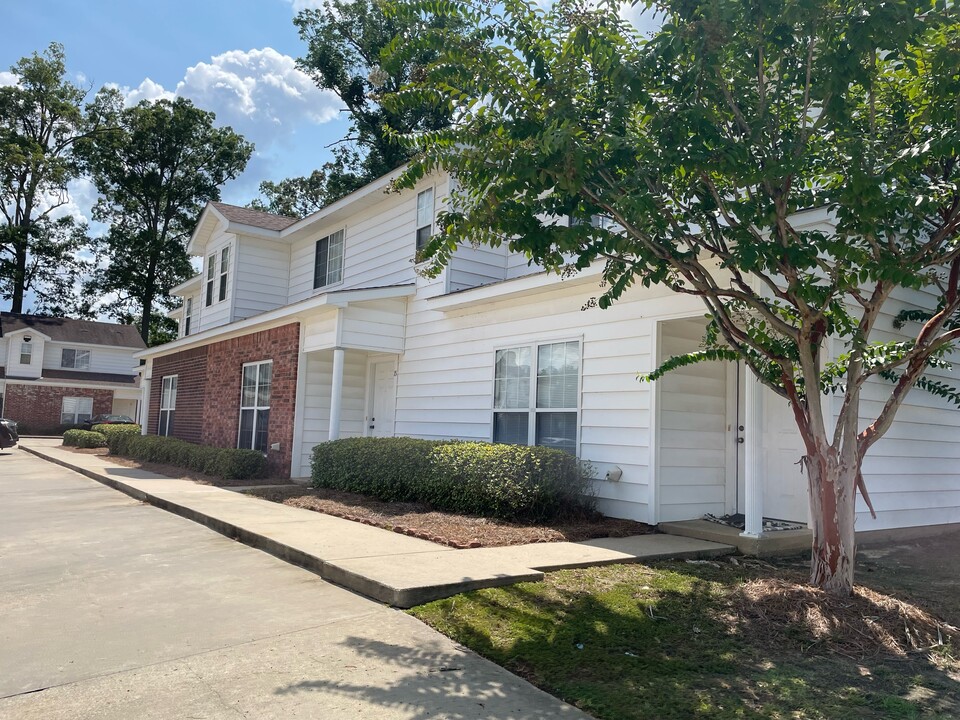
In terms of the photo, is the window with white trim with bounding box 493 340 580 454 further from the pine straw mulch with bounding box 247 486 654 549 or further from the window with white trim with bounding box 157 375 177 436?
the window with white trim with bounding box 157 375 177 436

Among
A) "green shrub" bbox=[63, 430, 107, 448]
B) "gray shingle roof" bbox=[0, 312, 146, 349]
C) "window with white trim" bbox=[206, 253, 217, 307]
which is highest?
"gray shingle roof" bbox=[0, 312, 146, 349]

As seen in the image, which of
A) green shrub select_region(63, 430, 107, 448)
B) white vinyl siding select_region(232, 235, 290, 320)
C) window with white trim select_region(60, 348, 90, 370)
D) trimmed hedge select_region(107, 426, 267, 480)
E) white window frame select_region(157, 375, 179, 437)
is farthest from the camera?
window with white trim select_region(60, 348, 90, 370)

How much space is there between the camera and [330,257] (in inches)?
673

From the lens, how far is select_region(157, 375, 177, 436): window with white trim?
68.9 ft

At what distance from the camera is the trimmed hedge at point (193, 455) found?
13.9 metres

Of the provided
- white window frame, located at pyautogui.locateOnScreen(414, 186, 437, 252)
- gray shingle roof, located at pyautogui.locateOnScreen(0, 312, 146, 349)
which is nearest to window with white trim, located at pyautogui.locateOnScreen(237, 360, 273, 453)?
white window frame, located at pyautogui.locateOnScreen(414, 186, 437, 252)

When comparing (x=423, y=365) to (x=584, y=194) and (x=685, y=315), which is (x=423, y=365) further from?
(x=584, y=194)

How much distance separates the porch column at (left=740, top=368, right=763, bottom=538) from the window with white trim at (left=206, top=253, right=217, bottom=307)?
16091 mm

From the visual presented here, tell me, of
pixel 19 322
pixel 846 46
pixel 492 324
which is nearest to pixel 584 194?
pixel 846 46

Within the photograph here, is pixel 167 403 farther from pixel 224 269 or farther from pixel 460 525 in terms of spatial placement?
pixel 460 525

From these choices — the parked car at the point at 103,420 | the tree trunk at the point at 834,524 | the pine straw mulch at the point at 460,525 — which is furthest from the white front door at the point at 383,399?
the parked car at the point at 103,420

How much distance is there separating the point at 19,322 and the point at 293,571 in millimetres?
43861

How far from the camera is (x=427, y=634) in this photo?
4633 mm

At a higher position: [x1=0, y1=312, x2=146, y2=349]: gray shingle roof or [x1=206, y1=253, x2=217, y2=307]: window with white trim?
[x1=0, y1=312, x2=146, y2=349]: gray shingle roof
